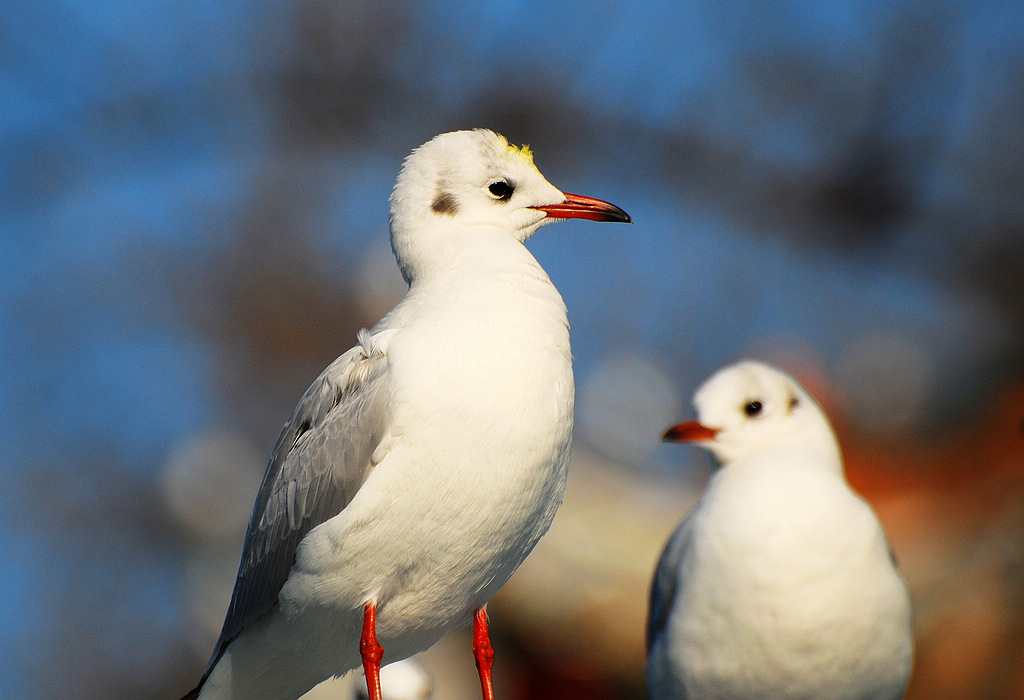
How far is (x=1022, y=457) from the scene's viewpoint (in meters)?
6.05

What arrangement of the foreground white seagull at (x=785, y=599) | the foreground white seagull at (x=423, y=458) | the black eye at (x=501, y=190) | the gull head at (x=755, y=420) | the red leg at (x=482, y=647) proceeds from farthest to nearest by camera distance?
the gull head at (x=755, y=420) < the foreground white seagull at (x=785, y=599) < the black eye at (x=501, y=190) < the red leg at (x=482, y=647) < the foreground white seagull at (x=423, y=458)

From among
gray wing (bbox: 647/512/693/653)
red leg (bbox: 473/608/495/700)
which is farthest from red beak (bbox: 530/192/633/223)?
gray wing (bbox: 647/512/693/653)

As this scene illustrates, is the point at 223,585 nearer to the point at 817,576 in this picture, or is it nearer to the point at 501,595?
the point at 501,595

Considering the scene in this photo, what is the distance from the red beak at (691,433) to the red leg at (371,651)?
60.8 inches

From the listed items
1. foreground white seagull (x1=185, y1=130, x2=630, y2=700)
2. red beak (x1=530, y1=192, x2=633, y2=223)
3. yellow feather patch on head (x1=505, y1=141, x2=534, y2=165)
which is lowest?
foreground white seagull (x1=185, y1=130, x2=630, y2=700)

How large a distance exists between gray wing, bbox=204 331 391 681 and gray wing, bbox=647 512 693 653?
139 centimetres

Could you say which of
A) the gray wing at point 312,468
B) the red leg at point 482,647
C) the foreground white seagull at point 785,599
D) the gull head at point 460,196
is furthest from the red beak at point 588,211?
the foreground white seagull at point 785,599

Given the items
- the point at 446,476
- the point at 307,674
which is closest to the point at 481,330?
the point at 446,476

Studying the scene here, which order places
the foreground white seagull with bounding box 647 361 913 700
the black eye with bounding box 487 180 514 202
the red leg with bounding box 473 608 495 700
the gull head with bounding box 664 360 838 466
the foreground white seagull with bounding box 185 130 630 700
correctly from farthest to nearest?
the gull head with bounding box 664 360 838 466, the foreground white seagull with bounding box 647 361 913 700, the black eye with bounding box 487 180 514 202, the red leg with bounding box 473 608 495 700, the foreground white seagull with bounding box 185 130 630 700

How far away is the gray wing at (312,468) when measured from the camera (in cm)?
179

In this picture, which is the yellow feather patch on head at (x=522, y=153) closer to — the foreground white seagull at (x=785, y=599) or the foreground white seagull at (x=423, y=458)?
the foreground white seagull at (x=423, y=458)

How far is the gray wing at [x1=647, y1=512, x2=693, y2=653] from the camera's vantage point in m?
2.96

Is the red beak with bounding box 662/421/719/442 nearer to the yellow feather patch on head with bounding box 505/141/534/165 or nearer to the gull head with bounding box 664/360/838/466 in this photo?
the gull head with bounding box 664/360/838/466

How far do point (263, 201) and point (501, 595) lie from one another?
135 inches
